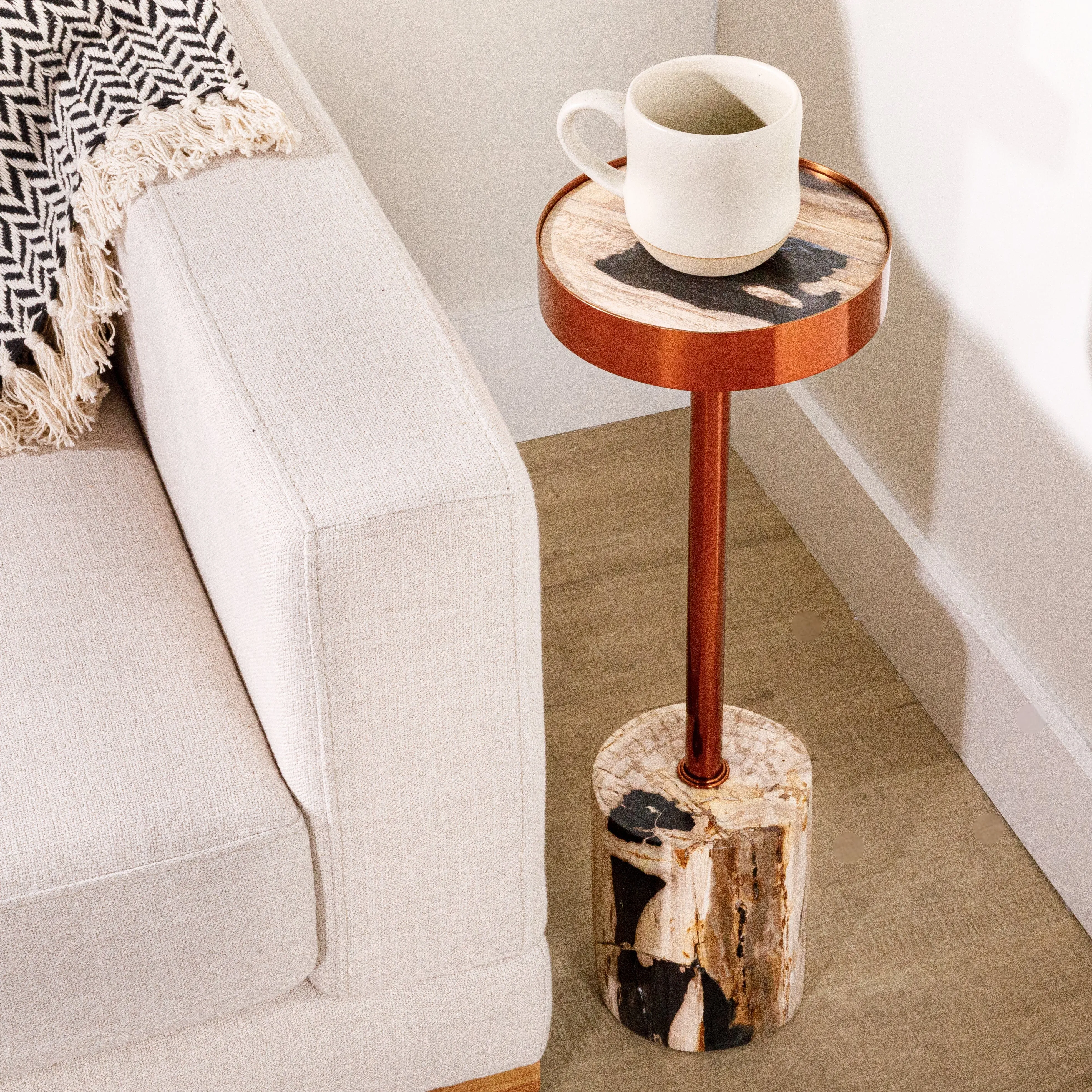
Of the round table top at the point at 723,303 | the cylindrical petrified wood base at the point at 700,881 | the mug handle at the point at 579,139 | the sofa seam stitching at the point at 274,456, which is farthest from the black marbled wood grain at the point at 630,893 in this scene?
the mug handle at the point at 579,139

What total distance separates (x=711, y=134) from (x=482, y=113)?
838 millimetres

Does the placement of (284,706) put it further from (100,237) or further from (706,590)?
(100,237)

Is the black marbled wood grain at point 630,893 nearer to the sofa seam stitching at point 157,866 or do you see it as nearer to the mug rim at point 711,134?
the sofa seam stitching at point 157,866

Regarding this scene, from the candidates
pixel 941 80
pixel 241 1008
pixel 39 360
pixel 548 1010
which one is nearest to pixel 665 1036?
pixel 548 1010

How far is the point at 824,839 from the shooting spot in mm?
1423

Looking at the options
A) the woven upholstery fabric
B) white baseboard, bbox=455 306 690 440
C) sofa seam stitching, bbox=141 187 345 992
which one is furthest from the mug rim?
white baseboard, bbox=455 306 690 440

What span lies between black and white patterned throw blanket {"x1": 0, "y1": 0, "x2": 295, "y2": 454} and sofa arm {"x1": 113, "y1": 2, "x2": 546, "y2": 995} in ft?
0.10

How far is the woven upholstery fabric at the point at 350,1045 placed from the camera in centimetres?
102

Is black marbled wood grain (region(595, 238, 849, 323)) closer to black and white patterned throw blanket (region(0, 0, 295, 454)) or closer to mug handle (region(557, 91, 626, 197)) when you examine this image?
mug handle (region(557, 91, 626, 197))

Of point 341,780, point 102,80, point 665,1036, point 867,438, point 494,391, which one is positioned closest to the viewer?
point 341,780

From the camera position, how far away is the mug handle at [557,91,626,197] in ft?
3.12

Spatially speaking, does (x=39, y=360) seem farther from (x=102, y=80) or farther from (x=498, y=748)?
(x=498, y=748)

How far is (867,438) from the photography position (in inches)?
63.8

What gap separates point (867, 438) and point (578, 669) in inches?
17.5
